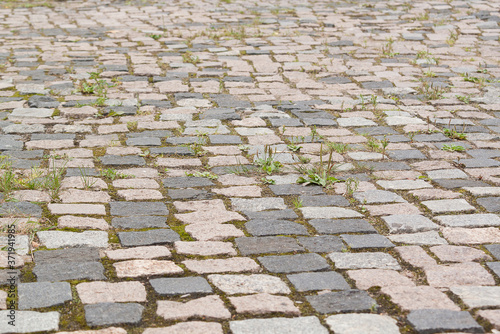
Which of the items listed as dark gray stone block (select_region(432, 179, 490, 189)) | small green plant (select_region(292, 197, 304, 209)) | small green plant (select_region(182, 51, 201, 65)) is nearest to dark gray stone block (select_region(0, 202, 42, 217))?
small green plant (select_region(292, 197, 304, 209))

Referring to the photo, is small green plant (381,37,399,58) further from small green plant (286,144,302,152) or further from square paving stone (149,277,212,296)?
square paving stone (149,277,212,296)

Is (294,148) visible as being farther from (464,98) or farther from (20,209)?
(464,98)

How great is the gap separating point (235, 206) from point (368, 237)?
0.82 meters

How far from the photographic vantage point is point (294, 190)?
13.4ft

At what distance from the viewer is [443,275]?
299 cm

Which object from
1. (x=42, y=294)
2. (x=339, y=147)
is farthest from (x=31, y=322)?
(x=339, y=147)

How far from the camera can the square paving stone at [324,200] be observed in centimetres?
387

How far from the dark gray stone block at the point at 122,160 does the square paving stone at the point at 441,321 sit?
240 centimetres

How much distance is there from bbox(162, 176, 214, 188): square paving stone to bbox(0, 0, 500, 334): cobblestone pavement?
19 millimetres

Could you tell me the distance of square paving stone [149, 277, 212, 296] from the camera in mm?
2811

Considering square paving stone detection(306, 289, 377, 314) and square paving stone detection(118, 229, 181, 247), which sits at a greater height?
square paving stone detection(306, 289, 377, 314)

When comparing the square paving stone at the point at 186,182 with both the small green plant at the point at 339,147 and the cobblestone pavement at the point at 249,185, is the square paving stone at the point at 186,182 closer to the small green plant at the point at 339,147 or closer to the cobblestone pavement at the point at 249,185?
the cobblestone pavement at the point at 249,185

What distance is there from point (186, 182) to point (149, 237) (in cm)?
88

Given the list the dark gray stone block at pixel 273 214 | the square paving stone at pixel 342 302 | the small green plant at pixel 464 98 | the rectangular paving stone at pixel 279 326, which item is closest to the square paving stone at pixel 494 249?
the square paving stone at pixel 342 302
